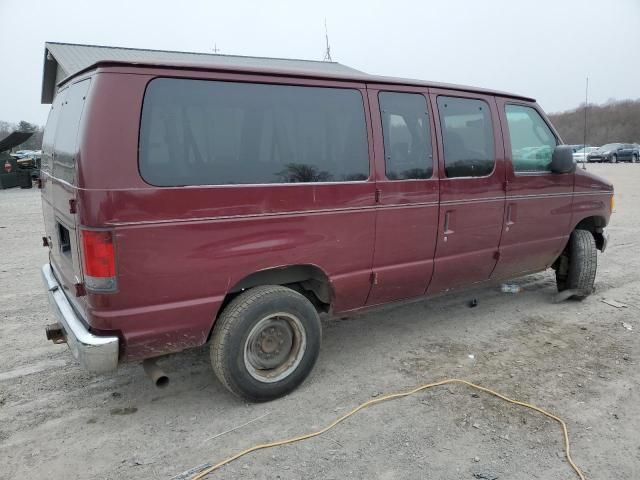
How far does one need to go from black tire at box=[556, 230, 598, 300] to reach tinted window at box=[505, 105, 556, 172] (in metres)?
1.01

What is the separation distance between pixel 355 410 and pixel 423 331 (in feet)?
5.08

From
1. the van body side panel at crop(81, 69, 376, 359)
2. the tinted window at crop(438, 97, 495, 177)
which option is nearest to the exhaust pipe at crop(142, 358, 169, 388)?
the van body side panel at crop(81, 69, 376, 359)

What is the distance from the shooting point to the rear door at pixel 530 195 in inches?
177

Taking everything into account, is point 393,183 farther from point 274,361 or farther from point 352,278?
point 274,361

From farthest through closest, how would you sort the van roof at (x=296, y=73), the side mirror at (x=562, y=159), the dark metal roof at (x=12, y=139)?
the dark metal roof at (x=12, y=139) < the side mirror at (x=562, y=159) < the van roof at (x=296, y=73)

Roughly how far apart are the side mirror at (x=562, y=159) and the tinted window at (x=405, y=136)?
Result: 64.4 inches

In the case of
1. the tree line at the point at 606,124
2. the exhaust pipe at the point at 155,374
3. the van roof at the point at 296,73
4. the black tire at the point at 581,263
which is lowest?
the exhaust pipe at the point at 155,374

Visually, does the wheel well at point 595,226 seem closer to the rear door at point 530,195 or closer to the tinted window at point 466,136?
the rear door at point 530,195

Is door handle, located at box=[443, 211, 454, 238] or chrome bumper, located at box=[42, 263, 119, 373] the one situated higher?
door handle, located at box=[443, 211, 454, 238]

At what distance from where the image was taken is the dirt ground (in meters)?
2.66

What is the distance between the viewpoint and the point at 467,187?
13.5 feet

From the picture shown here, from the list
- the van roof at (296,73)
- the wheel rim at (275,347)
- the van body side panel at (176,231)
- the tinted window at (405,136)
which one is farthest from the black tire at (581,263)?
the wheel rim at (275,347)

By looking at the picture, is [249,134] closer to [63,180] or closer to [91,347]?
[63,180]

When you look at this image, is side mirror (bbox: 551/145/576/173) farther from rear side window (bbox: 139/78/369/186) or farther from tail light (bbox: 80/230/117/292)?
tail light (bbox: 80/230/117/292)
